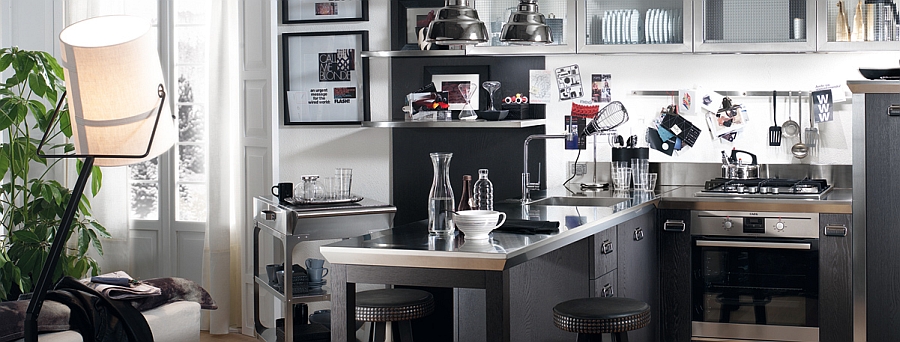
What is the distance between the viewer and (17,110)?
5.10 m

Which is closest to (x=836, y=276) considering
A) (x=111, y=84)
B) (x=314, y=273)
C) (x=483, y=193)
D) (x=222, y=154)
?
(x=483, y=193)

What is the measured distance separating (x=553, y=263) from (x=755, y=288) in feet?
3.84

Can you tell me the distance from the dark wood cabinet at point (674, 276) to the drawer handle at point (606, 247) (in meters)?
0.69

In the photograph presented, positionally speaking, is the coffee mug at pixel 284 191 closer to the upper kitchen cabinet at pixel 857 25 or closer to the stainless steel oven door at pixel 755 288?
the stainless steel oven door at pixel 755 288

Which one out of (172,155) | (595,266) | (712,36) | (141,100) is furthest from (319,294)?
(141,100)

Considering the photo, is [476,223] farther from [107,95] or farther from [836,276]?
[836,276]

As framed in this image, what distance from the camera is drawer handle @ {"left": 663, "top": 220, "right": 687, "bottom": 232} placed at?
4707mm

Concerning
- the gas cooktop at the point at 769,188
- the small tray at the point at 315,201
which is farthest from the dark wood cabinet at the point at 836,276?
the small tray at the point at 315,201

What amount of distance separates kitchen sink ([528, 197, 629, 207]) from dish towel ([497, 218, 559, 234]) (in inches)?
46.2

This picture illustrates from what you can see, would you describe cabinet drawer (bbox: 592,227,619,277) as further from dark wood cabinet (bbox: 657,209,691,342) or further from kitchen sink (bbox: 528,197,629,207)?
dark wood cabinet (bbox: 657,209,691,342)

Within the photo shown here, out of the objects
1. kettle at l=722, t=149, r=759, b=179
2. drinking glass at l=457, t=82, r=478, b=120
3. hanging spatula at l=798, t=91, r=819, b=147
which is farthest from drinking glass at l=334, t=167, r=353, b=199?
hanging spatula at l=798, t=91, r=819, b=147

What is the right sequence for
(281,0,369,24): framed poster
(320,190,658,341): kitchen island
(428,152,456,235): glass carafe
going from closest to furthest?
(320,190,658,341): kitchen island < (428,152,456,235): glass carafe < (281,0,369,24): framed poster

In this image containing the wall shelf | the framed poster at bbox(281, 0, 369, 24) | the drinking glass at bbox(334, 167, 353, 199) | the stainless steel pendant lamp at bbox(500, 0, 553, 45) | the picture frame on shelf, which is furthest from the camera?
the framed poster at bbox(281, 0, 369, 24)

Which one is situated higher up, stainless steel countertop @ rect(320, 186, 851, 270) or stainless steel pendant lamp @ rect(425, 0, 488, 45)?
stainless steel pendant lamp @ rect(425, 0, 488, 45)
